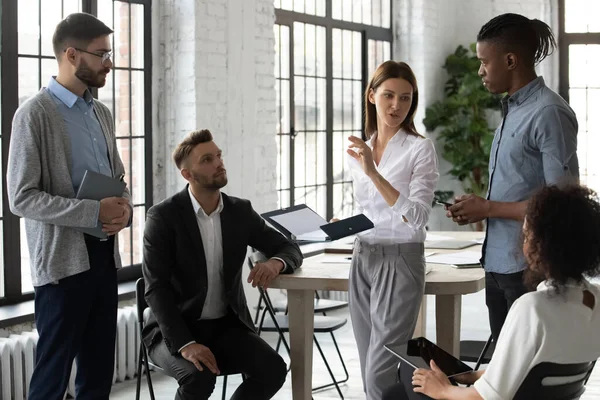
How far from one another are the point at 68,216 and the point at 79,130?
1.29ft

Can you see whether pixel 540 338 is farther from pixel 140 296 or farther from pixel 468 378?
pixel 140 296

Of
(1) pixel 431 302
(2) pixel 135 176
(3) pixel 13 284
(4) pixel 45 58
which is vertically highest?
(4) pixel 45 58

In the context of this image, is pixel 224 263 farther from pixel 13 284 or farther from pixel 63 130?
pixel 13 284

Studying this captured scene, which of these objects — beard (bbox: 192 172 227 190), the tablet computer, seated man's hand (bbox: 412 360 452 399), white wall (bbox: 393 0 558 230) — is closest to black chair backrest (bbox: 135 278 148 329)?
beard (bbox: 192 172 227 190)

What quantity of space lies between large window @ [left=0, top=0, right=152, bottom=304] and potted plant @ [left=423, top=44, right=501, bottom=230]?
4.03m

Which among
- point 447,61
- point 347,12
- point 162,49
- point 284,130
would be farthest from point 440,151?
point 162,49

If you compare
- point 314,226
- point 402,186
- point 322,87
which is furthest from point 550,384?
point 322,87

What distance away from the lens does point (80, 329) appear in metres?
3.60

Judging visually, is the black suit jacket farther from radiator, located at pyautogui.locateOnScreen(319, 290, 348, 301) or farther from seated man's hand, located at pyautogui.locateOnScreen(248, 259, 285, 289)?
radiator, located at pyautogui.locateOnScreen(319, 290, 348, 301)

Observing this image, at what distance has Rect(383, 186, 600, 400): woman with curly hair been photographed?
A: 90.8 inches

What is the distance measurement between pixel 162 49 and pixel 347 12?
2913 mm

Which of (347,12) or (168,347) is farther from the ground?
(347,12)

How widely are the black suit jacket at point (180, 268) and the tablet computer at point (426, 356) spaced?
1110 millimetres

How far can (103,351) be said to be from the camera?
3754mm
